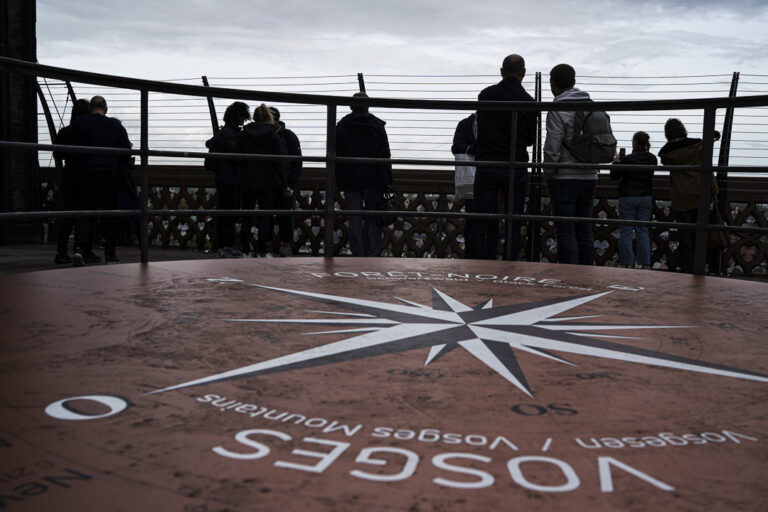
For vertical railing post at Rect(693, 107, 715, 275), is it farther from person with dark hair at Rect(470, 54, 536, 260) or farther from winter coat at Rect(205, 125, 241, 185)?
winter coat at Rect(205, 125, 241, 185)

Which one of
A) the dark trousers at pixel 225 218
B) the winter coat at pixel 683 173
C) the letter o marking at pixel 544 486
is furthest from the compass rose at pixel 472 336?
the dark trousers at pixel 225 218

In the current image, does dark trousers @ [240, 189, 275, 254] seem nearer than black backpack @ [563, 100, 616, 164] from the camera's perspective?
No

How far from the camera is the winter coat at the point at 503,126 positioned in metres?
4.52

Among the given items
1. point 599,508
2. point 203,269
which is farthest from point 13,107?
point 599,508

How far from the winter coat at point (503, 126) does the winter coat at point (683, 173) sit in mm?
1976

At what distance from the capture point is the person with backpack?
4.51 metres

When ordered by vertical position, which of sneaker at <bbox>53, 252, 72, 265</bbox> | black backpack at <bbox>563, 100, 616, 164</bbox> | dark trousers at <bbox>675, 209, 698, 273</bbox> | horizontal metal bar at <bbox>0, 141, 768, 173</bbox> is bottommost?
sneaker at <bbox>53, 252, 72, 265</bbox>

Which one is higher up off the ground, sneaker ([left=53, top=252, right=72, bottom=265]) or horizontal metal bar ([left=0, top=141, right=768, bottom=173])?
horizontal metal bar ([left=0, top=141, right=768, bottom=173])

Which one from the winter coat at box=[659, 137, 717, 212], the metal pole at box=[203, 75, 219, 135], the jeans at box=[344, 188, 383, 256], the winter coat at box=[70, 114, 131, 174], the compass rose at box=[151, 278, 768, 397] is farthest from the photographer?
the metal pole at box=[203, 75, 219, 135]

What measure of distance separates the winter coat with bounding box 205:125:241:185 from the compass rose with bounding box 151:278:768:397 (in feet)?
14.4

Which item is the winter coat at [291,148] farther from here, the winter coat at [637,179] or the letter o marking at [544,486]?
the letter o marking at [544,486]

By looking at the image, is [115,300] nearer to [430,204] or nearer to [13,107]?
[430,204]

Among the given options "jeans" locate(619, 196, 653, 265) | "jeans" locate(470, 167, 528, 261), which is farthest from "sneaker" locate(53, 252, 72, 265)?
"jeans" locate(619, 196, 653, 265)

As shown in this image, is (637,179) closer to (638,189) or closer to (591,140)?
(638,189)
